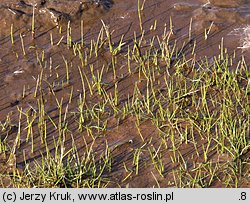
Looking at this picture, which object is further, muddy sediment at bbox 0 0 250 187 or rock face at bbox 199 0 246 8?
rock face at bbox 199 0 246 8

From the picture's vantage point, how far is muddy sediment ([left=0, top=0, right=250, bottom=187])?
16.8 feet

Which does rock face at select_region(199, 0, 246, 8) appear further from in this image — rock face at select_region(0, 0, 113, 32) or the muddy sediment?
rock face at select_region(0, 0, 113, 32)

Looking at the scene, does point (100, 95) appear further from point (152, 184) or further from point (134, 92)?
point (152, 184)

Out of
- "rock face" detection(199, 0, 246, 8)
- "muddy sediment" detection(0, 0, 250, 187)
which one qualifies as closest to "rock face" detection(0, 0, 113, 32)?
"muddy sediment" detection(0, 0, 250, 187)

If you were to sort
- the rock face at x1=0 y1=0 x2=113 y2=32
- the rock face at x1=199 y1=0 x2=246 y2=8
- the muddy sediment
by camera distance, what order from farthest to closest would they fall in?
the rock face at x1=199 y1=0 x2=246 y2=8, the rock face at x1=0 y1=0 x2=113 y2=32, the muddy sediment

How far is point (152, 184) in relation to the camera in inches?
186

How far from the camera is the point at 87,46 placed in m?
6.09

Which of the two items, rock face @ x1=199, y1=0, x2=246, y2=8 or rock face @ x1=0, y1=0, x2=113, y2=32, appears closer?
rock face @ x1=0, y1=0, x2=113, y2=32

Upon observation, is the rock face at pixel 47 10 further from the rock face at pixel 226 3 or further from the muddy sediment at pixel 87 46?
the rock face at pixel 226 3

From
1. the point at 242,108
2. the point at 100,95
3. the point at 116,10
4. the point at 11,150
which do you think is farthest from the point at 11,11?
the point at 242,108

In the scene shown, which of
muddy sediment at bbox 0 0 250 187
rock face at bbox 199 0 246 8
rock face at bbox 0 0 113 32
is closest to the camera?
muddy sediment at bbox 0 0 250 187

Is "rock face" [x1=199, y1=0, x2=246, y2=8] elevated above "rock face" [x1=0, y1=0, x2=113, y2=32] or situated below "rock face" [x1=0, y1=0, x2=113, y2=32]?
below

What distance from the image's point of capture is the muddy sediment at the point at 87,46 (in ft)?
16.8

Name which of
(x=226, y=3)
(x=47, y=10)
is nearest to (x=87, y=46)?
(x=47, y=10)
